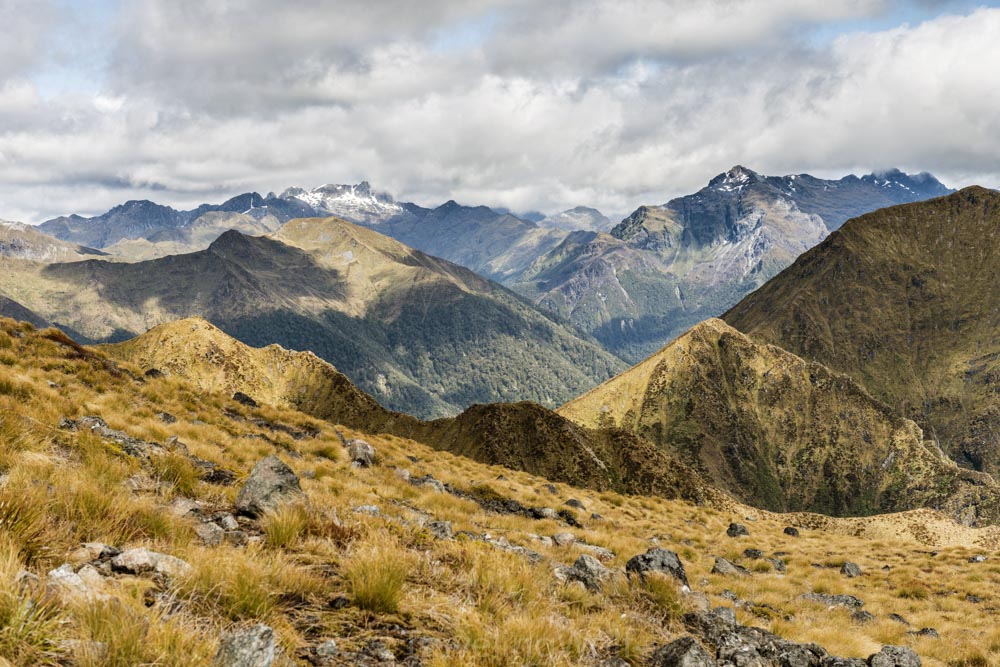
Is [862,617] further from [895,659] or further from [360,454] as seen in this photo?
[360,454]

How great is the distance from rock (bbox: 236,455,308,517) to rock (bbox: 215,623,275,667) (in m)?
4.33

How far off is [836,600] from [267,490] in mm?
18629

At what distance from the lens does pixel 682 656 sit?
6.65 metres

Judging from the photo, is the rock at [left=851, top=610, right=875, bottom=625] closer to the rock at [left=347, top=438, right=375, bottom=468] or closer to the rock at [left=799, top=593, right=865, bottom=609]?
the rock at [left=799, top=593, right=865, bottom=609]


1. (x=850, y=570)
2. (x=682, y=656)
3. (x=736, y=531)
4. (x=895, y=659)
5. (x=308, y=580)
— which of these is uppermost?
(x=308, y=580)

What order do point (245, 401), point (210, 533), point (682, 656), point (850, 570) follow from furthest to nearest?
point (245, 401), point (850, 570), point (210, 533), point (682, 656)

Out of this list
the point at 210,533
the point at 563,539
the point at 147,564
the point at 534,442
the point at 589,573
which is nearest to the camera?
the point at 147,564

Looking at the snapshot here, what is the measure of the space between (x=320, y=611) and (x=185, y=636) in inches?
83.1

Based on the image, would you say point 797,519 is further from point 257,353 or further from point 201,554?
point 257,353

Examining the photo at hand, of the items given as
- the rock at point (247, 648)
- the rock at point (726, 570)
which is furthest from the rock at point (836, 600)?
the rock at point (247, 648)

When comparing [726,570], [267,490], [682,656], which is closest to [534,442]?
[726,570]

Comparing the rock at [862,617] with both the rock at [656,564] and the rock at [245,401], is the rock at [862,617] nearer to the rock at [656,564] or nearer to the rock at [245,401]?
the rock at [656,564]

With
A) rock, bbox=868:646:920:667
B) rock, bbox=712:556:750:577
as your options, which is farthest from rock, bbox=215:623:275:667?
rock, bbox=712:556:750:577

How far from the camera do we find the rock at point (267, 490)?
29.5 ft
